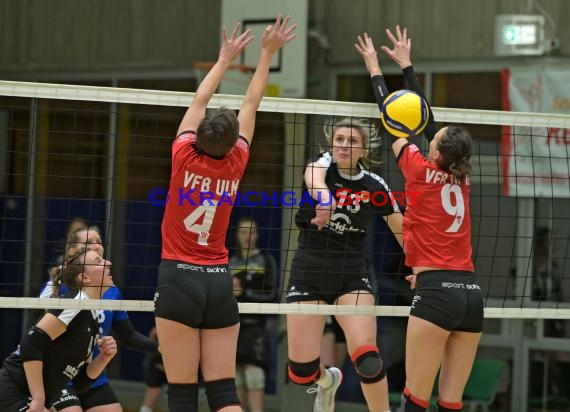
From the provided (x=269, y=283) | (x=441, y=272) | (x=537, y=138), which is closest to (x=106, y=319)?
(x=441, y=272)

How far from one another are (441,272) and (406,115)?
0.98m

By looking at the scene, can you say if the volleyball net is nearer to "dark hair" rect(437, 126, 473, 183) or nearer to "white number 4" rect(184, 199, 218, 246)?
"dark hair" rect(437, 126, 473, 183)

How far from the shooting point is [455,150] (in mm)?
5547

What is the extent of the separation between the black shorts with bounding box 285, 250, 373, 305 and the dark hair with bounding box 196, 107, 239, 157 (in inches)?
70.9

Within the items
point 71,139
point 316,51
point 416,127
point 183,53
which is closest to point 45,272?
point 71,139

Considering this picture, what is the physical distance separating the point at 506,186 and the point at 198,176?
16.9ft

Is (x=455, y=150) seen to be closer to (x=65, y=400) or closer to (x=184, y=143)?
(x=184, y=143)

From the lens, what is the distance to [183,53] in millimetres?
10828

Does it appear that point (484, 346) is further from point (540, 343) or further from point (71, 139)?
point (71, 139)

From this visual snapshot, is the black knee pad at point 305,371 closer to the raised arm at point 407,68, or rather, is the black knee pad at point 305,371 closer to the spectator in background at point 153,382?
the raised arm at point 407,68

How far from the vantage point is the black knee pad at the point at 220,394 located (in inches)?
203

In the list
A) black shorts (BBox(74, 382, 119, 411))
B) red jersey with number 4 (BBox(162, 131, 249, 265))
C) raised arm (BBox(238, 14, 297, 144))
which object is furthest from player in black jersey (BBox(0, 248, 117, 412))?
raised arm (BBox(238, 14, 297, 144))

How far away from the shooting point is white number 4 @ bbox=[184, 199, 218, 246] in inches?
202

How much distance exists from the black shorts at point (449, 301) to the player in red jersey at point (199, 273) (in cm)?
113
